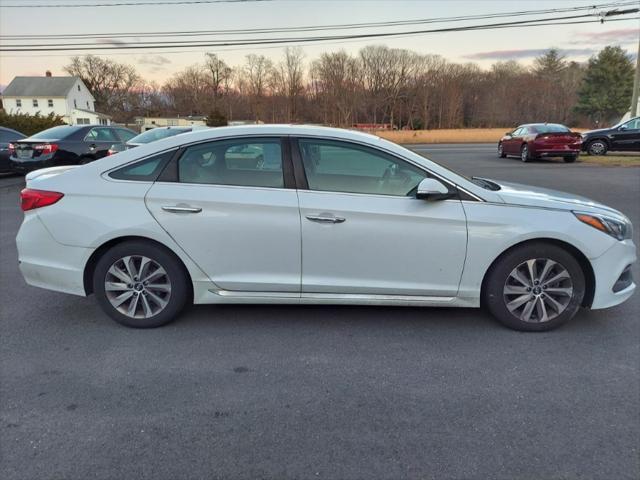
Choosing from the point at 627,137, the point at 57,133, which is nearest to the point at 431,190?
the point at 57,133

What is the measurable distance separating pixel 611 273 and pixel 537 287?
0.57m

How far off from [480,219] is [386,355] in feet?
4.06

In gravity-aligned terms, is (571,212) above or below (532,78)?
below

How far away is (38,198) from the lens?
3600 mm

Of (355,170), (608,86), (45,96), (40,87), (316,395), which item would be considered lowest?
(316,395)

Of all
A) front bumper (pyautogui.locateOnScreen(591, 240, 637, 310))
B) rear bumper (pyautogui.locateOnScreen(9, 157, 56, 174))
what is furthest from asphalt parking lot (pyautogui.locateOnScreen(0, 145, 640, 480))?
rear bumper (pyautogui.locateOnScreen(9, 157, 56, 174))

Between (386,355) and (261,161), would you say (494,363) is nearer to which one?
(386,355)

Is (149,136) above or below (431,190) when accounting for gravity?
above

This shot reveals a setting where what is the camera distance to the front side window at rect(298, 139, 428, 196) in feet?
11.5

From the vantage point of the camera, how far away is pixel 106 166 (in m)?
3.63

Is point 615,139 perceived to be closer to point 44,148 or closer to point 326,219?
point 326,219

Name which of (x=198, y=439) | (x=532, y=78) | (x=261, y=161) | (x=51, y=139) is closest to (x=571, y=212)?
(x=261, y=161)

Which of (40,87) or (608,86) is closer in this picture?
(608,86)

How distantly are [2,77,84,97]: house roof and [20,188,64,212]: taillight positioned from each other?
73.0 meters
